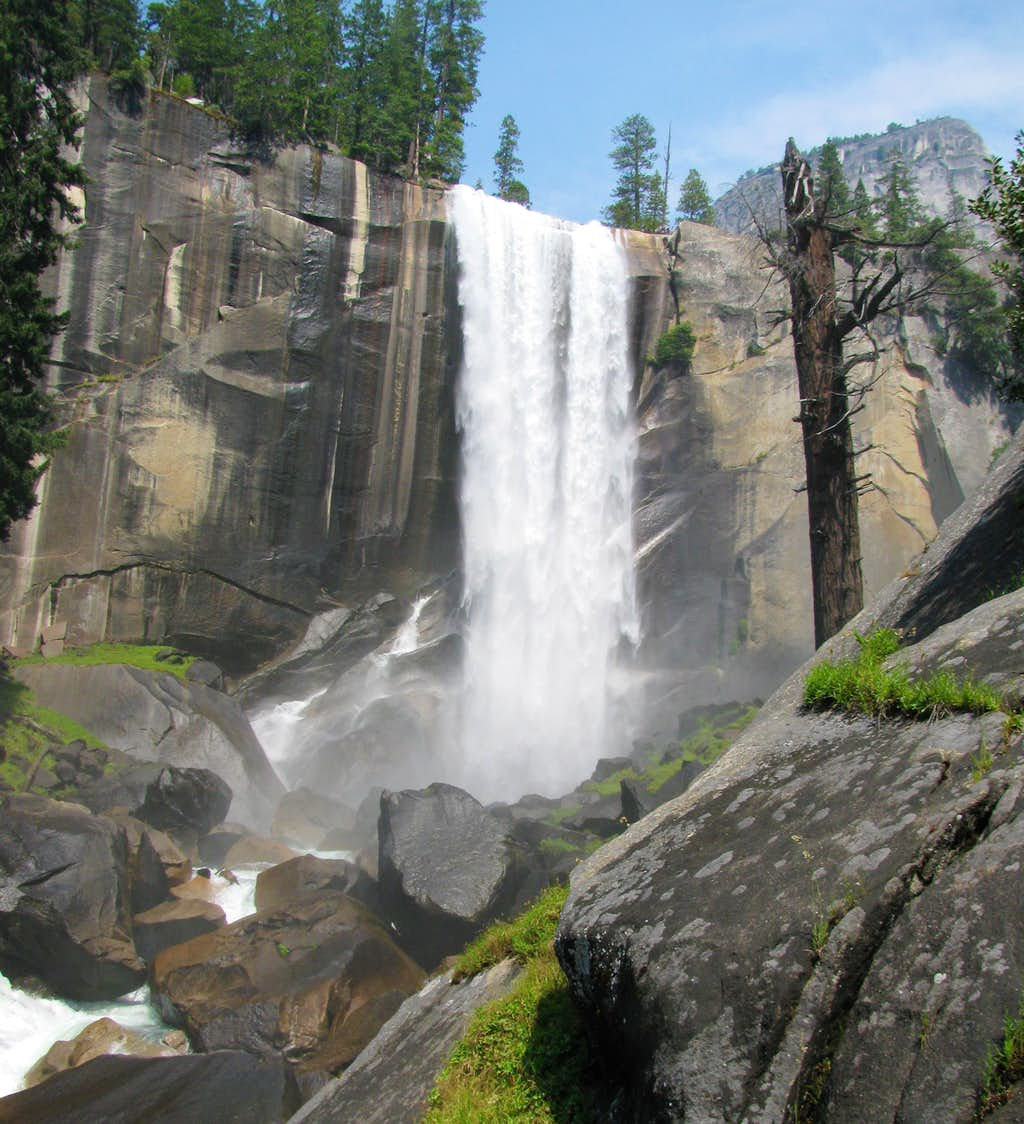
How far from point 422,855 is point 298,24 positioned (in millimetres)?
29889

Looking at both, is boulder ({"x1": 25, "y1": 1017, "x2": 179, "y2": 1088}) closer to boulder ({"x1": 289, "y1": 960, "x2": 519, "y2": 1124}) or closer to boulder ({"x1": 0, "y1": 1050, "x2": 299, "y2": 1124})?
boulder ({"x1": 0, "y1": 1050, "x2": 299, "y2": 1124})

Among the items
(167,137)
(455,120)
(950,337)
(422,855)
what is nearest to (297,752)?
(422,855)

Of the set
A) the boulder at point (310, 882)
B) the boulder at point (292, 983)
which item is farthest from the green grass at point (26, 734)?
the boulder at point (292, 983)

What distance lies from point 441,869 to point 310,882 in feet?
8.96

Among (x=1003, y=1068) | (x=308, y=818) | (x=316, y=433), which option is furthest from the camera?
(x=316, y=433)

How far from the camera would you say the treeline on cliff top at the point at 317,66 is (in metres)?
28.0

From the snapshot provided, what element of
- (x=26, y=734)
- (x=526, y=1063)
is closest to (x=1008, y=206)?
(x=526, y=1063)

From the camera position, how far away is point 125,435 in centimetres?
2408

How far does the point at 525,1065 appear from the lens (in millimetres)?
4402

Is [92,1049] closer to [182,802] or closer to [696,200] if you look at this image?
[182,802]

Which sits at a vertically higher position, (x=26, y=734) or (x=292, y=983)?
(x=26, y=734)

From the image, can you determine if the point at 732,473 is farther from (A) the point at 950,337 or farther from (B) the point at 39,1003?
(B) the point at 39,1003

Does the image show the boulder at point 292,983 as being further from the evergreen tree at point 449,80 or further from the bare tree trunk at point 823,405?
the evergreen tree at point 449,80

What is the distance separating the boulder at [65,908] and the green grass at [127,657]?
9138 mm
